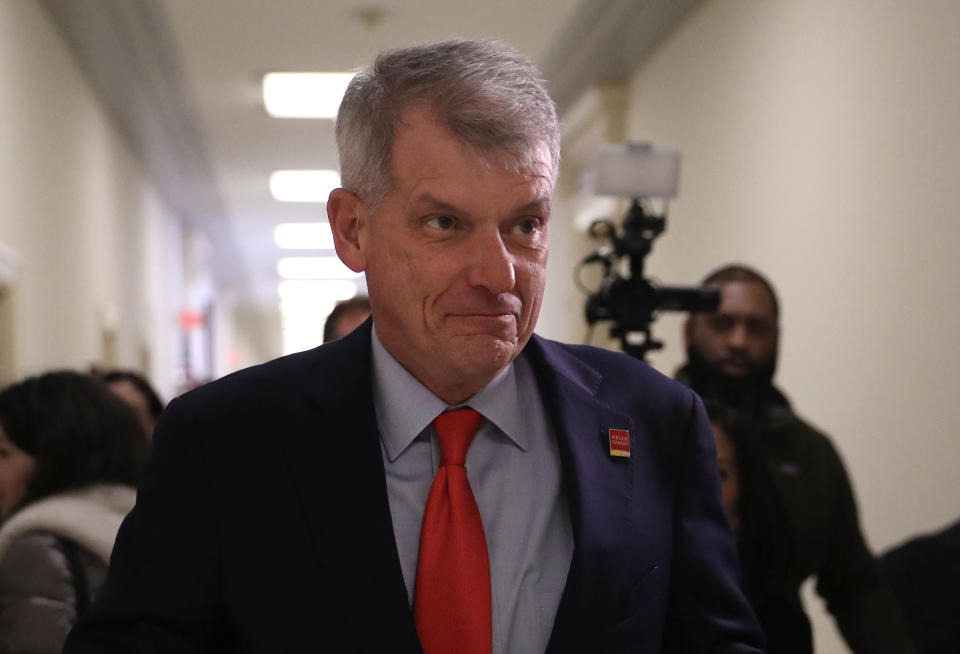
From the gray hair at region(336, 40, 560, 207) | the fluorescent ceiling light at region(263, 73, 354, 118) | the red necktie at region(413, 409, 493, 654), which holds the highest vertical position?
the fluorescent ceiling light at region(263, 73, 354, 118)

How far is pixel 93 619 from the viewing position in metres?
1.22

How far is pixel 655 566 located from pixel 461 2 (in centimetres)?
517

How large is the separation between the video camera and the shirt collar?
1500 mm

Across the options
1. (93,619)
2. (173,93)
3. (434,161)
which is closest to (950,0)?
(434,161)

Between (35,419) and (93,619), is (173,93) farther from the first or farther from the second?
(93,619)

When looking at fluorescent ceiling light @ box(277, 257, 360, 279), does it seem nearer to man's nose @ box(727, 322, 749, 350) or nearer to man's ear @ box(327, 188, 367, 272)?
man's nose @ box(727, 322, 749, 350)

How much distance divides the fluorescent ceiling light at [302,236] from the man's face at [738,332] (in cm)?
958

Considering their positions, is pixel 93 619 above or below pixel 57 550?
above

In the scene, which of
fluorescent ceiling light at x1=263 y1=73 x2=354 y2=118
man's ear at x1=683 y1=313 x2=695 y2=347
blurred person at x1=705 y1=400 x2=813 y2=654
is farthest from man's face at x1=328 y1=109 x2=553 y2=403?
fluorescent ceiling light at x1=263 y1=73 x2=354 y2=118

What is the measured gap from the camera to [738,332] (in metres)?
3.15

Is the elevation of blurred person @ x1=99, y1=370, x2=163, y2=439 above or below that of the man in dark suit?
below

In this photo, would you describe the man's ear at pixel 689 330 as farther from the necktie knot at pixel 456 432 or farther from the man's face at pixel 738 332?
the necktie knot at pixel 456 432

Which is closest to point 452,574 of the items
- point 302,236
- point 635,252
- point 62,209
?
point 635,252

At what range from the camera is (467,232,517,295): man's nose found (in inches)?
49.6
